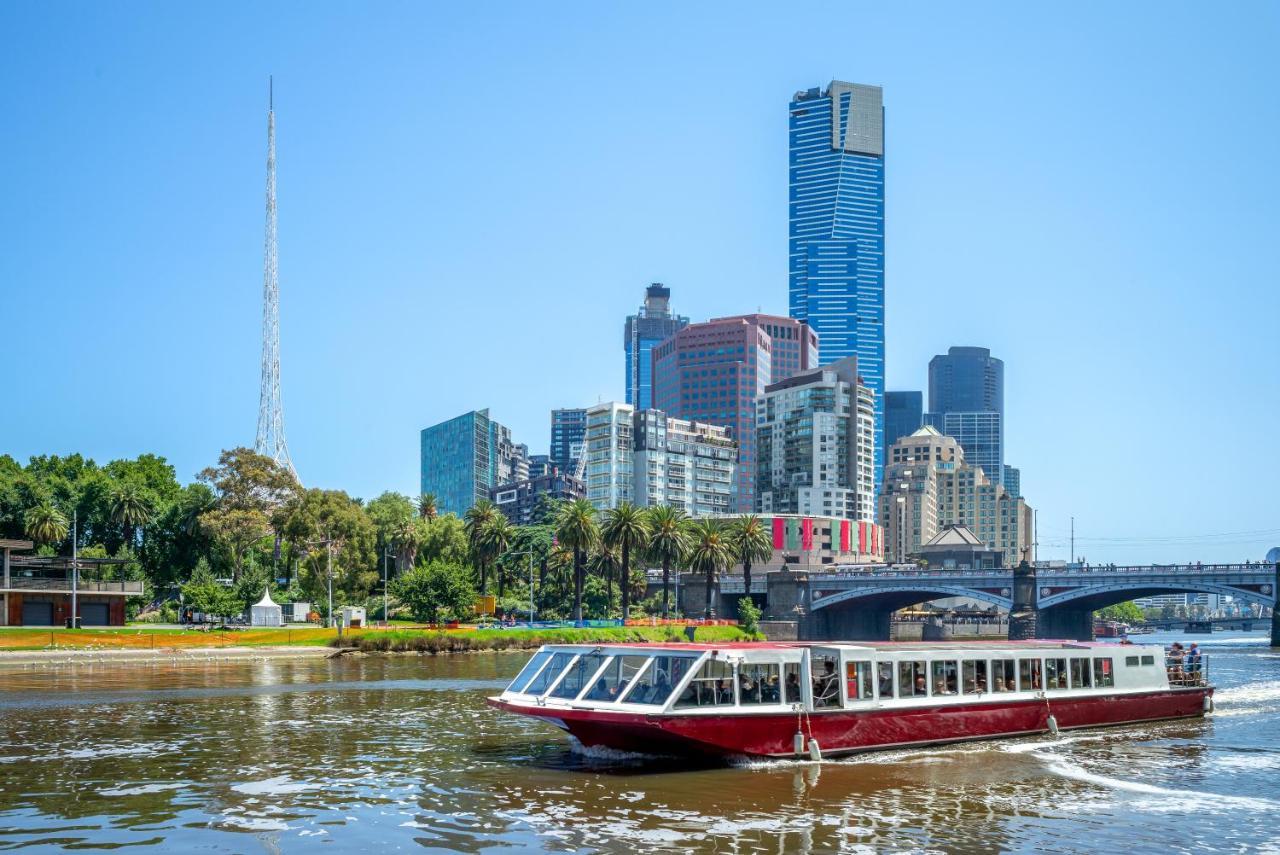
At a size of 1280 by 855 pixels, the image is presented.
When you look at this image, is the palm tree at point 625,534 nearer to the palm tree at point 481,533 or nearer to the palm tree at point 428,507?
the palm tree at point 481,533

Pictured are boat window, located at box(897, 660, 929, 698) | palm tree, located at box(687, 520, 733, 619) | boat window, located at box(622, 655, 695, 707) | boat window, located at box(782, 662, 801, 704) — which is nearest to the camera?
boat window, located at box(622, 655, 695, 707)

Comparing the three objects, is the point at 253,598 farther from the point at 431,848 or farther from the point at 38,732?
the point at 431,848

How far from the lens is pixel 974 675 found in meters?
43.7

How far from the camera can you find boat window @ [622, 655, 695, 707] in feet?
117

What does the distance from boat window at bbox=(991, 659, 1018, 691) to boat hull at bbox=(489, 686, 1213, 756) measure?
676mm

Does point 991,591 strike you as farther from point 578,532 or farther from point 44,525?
point 44,525

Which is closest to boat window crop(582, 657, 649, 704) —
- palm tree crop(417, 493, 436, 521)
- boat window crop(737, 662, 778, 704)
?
boat window crop(737, 662, 778, 704)

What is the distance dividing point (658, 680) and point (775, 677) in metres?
3.87

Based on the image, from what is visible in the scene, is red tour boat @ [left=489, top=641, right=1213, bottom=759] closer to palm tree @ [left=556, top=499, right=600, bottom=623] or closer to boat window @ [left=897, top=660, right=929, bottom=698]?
boat window @ [left=897, top=660, right=929, bottom=698]

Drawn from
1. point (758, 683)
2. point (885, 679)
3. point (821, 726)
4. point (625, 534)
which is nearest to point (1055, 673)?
point (885, 679)

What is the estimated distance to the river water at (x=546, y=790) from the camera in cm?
2716

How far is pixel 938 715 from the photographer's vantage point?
41250 millimetres

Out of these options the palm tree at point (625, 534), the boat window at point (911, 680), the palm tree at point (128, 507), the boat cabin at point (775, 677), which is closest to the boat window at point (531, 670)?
the boat cabin at point (775, 677)

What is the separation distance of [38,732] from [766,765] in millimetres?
26512
